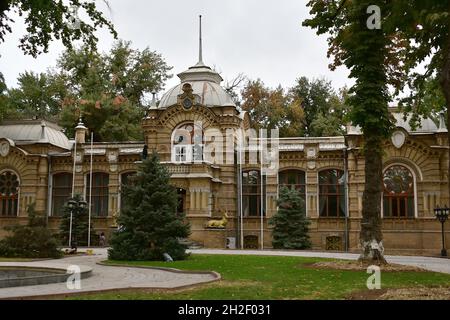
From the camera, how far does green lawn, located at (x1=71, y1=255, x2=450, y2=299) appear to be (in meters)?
10.5

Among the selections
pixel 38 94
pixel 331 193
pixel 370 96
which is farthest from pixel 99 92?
pixel 370 96

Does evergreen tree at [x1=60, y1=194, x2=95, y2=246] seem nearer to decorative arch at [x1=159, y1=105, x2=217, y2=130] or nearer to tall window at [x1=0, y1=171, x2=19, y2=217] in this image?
tall window at [x1=0, y1=171, x2=19, y2=217]

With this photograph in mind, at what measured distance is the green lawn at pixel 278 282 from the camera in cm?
1049

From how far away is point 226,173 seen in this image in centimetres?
3294

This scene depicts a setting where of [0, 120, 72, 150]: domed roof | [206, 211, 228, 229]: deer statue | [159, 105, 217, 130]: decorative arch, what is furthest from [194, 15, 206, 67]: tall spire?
[206, 211, 228, 229]: deer statue

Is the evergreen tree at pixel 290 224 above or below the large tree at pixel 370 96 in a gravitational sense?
below

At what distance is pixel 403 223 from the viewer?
29.8 meters

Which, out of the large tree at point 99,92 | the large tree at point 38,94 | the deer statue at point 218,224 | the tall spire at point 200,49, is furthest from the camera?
the large tree at point 38,94

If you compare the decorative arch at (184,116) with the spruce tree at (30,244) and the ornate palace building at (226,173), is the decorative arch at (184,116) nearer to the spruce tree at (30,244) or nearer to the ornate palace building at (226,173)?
the ornate palace building at (226,173)

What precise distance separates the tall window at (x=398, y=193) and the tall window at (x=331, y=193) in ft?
8.56

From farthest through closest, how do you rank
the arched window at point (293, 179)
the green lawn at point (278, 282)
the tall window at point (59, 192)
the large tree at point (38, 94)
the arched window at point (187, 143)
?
the large tree at point (38, 94) → the tall window at point (59, 192) → the arched window at point (187, 143) → the arched window at point (293, 179) → the green lawn at point (278, 282)

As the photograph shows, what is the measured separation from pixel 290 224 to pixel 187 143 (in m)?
8.69

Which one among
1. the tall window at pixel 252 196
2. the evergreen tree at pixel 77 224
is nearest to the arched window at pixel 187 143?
the tall window at pixel 252 196
